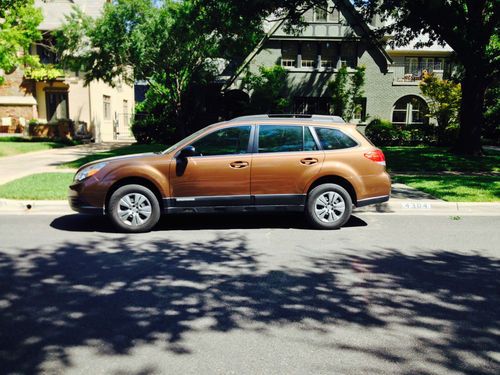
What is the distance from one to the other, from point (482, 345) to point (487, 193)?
7.20 m

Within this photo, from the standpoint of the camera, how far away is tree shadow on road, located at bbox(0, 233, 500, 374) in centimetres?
349

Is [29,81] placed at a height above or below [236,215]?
above

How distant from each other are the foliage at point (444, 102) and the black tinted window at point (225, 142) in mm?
21321

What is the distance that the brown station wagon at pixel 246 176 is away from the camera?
6984mm

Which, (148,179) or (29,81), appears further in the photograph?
(29,81)

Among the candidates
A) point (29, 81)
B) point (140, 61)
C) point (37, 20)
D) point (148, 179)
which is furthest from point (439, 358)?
point (29, 81)

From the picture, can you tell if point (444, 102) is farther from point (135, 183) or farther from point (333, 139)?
point (135, 183)

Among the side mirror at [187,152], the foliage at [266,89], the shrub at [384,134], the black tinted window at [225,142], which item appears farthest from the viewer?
the shrub at [384,134]

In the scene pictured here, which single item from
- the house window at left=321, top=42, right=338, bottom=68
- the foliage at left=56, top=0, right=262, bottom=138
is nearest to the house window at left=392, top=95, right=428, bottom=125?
the house window at left=321, top=42, right=338, bottom=68

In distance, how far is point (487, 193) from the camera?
9727 mm

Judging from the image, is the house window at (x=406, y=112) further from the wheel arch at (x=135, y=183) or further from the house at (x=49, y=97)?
the wheel arch at (x=135, y=183)

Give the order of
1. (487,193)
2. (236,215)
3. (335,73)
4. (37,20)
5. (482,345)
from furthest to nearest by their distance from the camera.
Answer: (335,73) → (37,20) → (487,193) → (236,215) → (482,345)

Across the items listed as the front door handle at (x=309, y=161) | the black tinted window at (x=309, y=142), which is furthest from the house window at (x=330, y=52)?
the front door handle at (x=309, y=161)

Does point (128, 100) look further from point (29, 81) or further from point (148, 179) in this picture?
point (148, 179)
